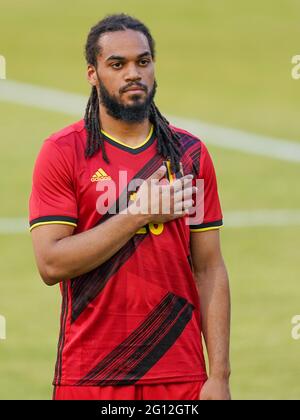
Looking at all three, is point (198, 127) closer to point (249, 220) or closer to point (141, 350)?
point (249, 220)

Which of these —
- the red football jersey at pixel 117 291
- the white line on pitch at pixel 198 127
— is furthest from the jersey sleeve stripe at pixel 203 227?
the white line on pitch at pixel 198 127

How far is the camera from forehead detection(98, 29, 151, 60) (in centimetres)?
623

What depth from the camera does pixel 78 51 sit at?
20812 millimetres

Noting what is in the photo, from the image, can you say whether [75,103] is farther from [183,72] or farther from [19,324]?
[19,324]

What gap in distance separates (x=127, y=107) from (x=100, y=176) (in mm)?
361

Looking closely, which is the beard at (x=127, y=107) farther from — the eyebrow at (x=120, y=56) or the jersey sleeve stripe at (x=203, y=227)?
the jersey sleeve stripe at (x=203, y=227)

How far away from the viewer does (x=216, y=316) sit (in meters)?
6.32

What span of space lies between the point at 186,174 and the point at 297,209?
28.2ft

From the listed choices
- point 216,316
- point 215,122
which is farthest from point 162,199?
point 215,122

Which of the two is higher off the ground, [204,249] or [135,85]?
[135,85]

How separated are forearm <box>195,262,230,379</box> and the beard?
2.68ft

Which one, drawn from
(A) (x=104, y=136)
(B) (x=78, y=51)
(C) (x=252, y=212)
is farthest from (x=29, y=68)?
(A) (x=104, y=136)

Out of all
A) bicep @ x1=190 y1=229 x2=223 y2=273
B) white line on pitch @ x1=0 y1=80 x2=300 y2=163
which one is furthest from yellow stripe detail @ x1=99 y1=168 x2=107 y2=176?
white line on pitch @ x1=0 y1=80 x2=300 y2=163

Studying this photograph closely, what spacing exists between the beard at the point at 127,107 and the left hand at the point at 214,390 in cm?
128
